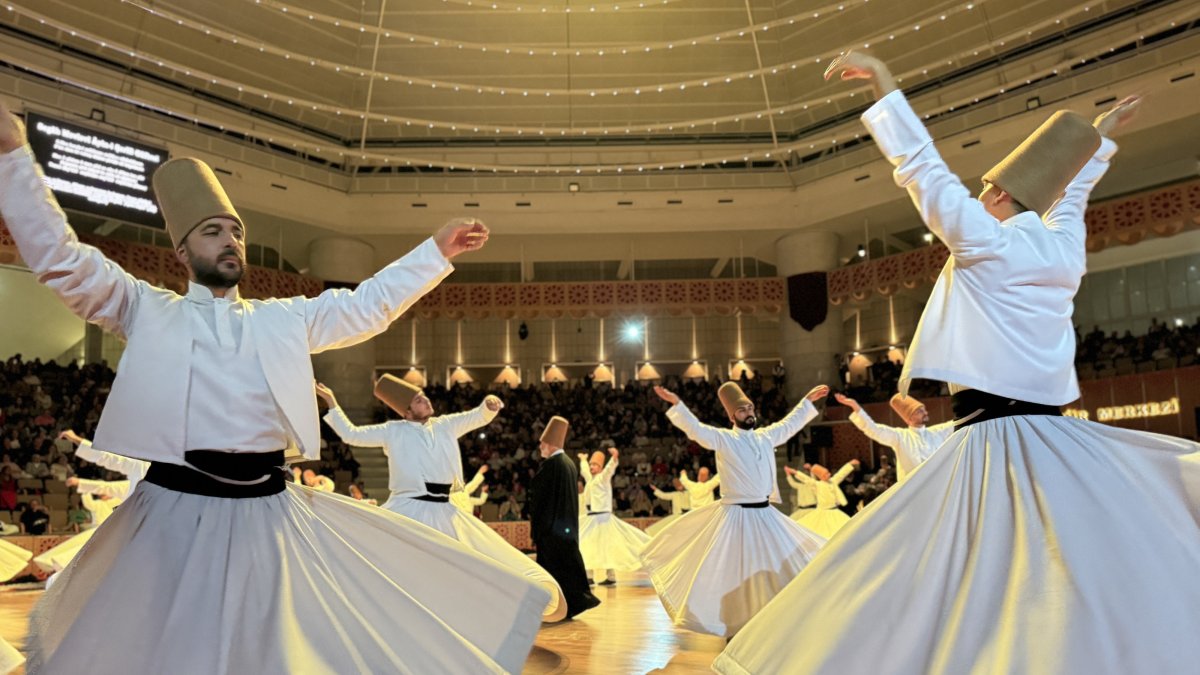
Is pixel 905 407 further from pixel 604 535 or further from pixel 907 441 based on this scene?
pixel 604 535

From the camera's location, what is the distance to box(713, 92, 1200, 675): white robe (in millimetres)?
2248

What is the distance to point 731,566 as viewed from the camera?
6.28 metres

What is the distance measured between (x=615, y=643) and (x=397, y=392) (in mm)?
2405

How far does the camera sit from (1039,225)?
9.32 feet

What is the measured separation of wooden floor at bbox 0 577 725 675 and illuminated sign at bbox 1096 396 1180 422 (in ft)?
39.6

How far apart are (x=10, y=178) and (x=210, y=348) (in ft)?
2.04

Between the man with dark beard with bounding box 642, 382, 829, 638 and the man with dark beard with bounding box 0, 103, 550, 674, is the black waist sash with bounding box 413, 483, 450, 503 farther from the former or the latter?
the man with dark beard with bounding box 0, 103, 550, 674

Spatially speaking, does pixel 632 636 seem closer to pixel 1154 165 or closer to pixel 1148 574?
pixel 1148 574

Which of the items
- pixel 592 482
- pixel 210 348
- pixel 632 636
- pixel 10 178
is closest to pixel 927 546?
pixel 210 348

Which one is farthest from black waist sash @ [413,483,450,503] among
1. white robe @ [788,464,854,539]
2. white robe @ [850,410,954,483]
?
white robe @ [788,464,854,539]

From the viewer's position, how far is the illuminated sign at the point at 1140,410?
16781 millimetres

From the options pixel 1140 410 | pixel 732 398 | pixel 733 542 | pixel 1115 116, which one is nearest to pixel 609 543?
pixel 732 398

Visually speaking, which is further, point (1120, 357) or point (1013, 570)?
point (1120, 357)

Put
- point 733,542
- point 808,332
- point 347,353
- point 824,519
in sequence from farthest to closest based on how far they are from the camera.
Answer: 1. point 347,353
2. point 808,332
3. point 824,519
4. point 733,542
